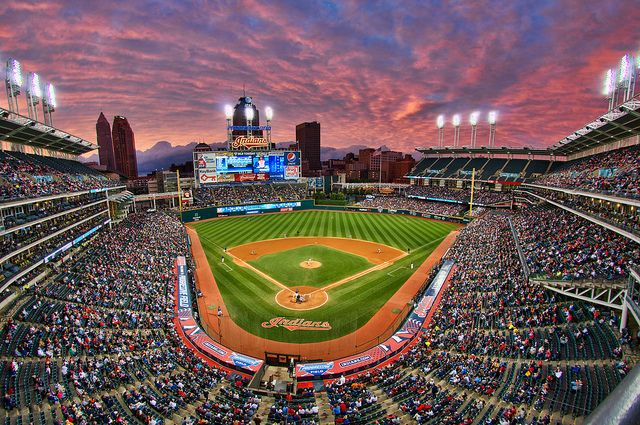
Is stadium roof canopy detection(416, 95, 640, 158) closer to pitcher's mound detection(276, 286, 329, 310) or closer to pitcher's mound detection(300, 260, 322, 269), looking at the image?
pitcher's mound detection(276, 286, 329, 310)

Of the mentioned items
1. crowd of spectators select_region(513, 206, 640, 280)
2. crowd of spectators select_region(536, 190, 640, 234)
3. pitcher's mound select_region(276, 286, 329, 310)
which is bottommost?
pitcher's mound select_region(276, 286, 329, 310)

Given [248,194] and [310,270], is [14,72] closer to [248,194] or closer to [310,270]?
[310,270]

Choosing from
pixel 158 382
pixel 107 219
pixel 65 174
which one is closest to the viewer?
pixel 158 382

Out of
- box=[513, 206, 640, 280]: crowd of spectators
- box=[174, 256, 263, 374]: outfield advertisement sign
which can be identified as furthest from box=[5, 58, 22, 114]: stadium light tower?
box=[513, 206, 640, 280]: crowd of spectators

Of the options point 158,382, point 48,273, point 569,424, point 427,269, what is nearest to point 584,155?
point 427,269

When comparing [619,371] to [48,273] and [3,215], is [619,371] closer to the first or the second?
[48,273]

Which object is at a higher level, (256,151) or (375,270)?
(256,151)

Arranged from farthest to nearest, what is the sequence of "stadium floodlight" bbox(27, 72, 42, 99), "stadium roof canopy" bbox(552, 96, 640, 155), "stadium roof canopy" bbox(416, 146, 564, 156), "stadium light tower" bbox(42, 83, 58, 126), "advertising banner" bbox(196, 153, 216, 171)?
"advertising banner" bbox(196, 153, 216, 171) < "stadium roof canopy" bbox(416, 146, 564, 156) < "stadium light tower" bbox(42, 83, 58, 126) < "stadium floodlight" bbox(27, 72, 42, 99) < "stadium roof canopy" bbox(552, 96, 640, 155)
